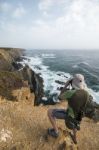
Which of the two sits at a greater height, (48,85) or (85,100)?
(85,100)

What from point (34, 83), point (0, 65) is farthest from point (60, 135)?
point (0, 65)

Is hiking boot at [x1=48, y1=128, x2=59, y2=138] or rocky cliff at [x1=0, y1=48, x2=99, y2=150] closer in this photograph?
rocky cliff at [x1=0, y1=48, x2=99, y2=150]

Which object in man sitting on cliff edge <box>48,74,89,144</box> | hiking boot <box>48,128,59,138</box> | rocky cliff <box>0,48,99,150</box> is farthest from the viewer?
hiking boot <box>48,128,59,138</box>

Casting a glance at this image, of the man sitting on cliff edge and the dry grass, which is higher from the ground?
the man sitting on cliff edge

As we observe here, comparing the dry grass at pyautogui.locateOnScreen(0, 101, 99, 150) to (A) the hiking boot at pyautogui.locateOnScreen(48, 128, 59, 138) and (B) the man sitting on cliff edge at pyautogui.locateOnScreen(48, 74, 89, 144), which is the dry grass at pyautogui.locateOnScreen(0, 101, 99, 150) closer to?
(A) the hiking boot at pyautogui.locateOnScreen(48, 128, 59, 138)

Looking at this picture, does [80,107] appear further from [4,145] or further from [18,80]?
[18,80]

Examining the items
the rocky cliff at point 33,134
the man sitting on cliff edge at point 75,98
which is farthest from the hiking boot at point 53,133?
the man sitting on cliff edge at point 75,98

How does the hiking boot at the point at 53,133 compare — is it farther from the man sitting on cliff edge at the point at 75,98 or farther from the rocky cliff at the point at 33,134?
the man sitting on cliff edge at the point at 75,98

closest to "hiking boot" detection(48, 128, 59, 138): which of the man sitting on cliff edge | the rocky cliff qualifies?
the rocky cliff

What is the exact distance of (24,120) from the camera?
33.7 feet

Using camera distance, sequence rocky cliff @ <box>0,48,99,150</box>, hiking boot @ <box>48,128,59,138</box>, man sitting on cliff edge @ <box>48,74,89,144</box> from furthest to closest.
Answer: hiking boot @ <box>48,128,59,138</box>, rocky cliff @ <box>0,48,99,150</box>, man sitting on cliff edge @ <box>48,74,89,144</box>

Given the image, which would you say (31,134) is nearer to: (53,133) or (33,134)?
(33,134)

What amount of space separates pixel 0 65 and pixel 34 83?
1914 centimetres

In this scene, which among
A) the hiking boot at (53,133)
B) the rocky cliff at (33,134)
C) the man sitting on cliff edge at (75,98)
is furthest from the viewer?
the hiking boot at (53,133)
